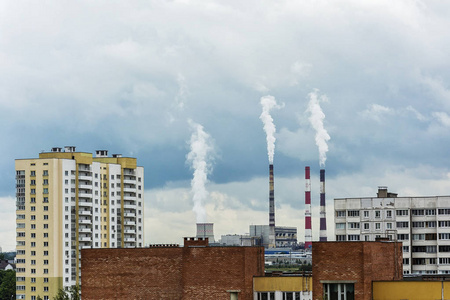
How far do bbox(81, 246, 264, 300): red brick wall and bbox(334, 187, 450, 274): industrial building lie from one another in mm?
76541

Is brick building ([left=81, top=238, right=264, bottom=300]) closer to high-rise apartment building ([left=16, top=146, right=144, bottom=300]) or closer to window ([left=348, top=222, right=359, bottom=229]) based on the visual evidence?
window ([left=348, top=222, right=359, bottom=229])

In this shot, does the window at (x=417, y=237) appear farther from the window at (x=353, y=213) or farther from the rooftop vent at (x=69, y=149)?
the rooftop vent at (x=69, y=149)

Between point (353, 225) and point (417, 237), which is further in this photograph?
point (353, 225)

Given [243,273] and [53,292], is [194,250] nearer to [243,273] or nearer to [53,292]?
[243,273]

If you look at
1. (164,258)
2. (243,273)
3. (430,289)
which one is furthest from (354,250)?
(164,258)

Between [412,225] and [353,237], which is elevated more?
[412,225]

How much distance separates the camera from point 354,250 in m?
61.1

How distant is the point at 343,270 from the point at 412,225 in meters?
88.0

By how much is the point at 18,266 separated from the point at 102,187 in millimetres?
22011

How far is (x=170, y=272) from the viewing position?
70125mm

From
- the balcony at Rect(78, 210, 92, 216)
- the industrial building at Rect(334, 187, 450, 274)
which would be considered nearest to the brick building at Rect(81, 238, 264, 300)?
the industrial building at Rect(334, 187, 450, 274)

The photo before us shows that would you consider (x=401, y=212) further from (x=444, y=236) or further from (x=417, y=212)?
(x=444, y=236)

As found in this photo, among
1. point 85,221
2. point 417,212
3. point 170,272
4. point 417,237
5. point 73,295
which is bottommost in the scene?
point 73,295

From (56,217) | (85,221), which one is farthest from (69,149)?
(56,217)
